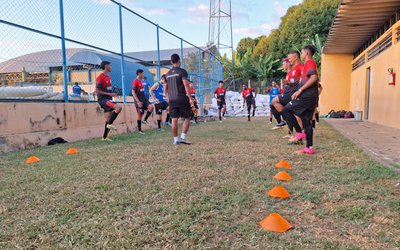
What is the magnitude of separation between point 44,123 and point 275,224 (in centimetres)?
594

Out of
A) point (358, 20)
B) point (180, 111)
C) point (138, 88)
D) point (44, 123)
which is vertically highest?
point (358, 20)

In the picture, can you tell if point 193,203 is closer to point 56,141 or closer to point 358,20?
point 56,141

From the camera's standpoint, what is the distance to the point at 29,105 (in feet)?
21.2

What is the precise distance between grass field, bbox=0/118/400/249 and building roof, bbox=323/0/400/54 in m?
6.52

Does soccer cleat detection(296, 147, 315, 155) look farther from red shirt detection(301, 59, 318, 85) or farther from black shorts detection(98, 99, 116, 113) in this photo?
black shorts detection(98, 99, 116, 113)

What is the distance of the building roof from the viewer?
9219mm

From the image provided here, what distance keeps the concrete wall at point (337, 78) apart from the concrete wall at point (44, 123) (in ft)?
47.2

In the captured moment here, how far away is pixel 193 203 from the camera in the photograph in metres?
2.74

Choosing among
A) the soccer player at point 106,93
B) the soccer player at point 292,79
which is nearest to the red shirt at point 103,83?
the soccer player at point 106,93

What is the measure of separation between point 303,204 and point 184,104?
4084mm

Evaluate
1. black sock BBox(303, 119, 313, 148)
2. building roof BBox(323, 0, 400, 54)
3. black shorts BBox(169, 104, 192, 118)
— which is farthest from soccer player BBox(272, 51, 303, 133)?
building roof BBox(323, 0, 400, 54)

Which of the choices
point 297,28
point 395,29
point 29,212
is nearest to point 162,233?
point 29,212

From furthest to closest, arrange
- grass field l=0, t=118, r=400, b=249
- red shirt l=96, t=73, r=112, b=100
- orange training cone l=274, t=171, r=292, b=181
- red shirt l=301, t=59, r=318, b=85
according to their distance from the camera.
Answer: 1. red shirt l=96, t=73, r=112, b=100
2. red shirt l=301, t=59, r=318, b=85
3. orange training cone l=274, t=171, r=292, b=181
4. grass field l=0, t=118, r=400, b=249

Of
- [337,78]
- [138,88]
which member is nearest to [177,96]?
[138,88]
